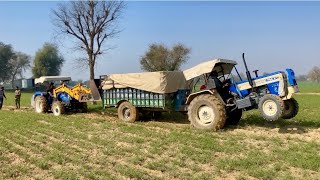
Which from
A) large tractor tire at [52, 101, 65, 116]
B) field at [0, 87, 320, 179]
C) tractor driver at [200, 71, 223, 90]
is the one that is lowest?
field at [0, 87, 320, 179]

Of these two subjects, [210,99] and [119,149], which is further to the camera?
[210,99]

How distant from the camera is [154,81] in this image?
46.6ft

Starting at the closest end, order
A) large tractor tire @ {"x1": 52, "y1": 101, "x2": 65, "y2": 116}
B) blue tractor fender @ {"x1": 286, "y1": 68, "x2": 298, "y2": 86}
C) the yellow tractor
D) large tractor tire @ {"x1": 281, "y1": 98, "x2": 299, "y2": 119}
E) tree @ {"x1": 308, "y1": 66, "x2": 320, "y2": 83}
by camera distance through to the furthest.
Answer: blue tractor fender @ {"x1": 286, "y1": 68, "x2": 298, "y2": 86} < large tractor tire @ {"x1": 281, "y1": 98, "x2": 299, "y2": 119} < the yellow tractor < large tractor tire @ {"x1": 52, "y1": 101, "x2": 65, "y2": 116} < tree @ {"x1": 308, "y1": 66, "x2": 320, "y2": 83}

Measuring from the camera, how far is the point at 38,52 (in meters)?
82.3

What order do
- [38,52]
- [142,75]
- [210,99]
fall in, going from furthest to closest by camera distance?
[38,52], [142,75], [210,99]

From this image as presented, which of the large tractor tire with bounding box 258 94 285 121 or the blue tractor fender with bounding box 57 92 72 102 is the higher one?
the blue tractor fender with bounding box 57 92 72 102

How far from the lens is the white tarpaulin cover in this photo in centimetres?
1406

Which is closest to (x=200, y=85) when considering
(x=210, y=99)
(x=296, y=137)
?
(x=210, y=99)

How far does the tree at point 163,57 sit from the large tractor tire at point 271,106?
4980 cm

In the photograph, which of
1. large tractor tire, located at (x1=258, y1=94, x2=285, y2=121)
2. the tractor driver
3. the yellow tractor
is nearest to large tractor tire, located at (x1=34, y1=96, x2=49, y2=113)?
the yellow tractor

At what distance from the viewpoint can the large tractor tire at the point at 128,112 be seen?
14.9 meters

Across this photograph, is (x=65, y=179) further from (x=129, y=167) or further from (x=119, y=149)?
(x=119, y=149)

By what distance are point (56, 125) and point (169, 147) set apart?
5715 millimetres

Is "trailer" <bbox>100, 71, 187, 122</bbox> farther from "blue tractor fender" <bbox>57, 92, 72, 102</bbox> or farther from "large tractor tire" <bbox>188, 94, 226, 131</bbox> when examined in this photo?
"blue tractor fender" <bbox>57, 92, 72, 102</bbox>
